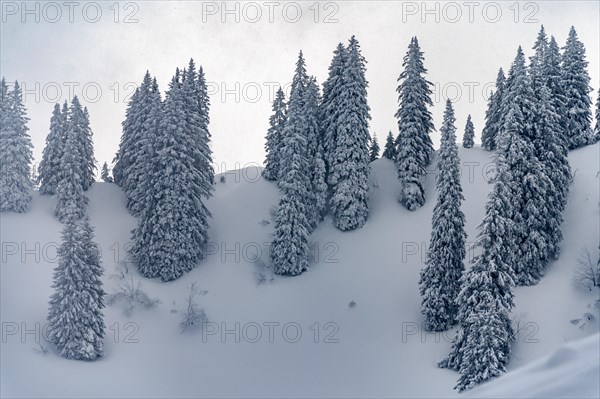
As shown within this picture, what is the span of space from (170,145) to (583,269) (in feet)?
118

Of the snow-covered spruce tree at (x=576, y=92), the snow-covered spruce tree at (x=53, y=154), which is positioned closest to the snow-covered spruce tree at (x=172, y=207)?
the snow-covered spruce tree at (x=53, y=154)

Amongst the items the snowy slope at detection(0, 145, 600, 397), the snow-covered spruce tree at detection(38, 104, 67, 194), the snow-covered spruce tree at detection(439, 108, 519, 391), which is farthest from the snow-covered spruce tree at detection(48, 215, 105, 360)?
the snow-covered spruce tree at detection(439, 108, 519, 391)

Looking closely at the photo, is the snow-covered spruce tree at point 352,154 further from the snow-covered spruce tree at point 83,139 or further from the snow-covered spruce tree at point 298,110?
the snow-covered spruce tree at point 83,139

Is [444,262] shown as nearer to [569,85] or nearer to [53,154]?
[569,85]

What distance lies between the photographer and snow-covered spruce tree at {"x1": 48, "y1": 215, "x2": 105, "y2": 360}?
136 ft

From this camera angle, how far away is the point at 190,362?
44469 mm

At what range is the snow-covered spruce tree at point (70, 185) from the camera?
2188 inches

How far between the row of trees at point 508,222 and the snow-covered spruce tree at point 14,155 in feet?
118

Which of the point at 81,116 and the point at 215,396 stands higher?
the point at 81,116

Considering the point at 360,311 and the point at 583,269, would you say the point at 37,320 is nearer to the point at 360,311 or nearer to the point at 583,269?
the point at 360,311

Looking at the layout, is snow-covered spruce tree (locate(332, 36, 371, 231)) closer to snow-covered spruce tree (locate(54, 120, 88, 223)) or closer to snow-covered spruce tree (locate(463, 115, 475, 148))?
snow-covered spruce tree (locate(463, 115, 475, 148))

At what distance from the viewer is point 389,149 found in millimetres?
66562

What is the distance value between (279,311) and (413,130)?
2257 cm

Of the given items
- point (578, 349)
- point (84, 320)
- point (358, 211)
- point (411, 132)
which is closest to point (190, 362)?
point (84, 320)
